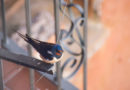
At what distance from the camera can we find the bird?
0.58m

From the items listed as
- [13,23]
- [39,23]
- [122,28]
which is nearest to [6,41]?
[39,23]

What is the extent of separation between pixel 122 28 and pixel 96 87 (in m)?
0.69

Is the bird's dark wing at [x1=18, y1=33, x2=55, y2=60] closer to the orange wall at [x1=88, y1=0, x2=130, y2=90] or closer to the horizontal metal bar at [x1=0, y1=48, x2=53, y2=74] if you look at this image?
the horizontal metal bar at [x1=0, y1=48, x2=53, y2=74]

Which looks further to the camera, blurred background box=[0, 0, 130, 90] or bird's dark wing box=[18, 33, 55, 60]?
blurred background box=[0, 0, 130, 90]

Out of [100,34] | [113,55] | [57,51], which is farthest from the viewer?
[100,34]

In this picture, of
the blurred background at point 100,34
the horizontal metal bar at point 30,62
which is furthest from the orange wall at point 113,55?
the horizontal metal bar at point 30,62

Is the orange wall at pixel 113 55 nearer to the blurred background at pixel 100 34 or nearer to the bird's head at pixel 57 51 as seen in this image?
the blurred background at pixel 100 34

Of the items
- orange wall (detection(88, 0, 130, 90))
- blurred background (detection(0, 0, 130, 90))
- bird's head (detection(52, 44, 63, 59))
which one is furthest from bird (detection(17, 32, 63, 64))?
orange wall (detection(88, 0, 130, 90))

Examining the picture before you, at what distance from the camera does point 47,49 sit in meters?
0.59

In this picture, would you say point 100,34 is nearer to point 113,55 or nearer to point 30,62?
point 113,55

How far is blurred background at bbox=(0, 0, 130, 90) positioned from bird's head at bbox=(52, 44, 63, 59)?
1263 millimetres

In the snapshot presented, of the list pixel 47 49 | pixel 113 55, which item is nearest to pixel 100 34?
pixel 113 55

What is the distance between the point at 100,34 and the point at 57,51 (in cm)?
185

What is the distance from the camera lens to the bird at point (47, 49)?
58cm
